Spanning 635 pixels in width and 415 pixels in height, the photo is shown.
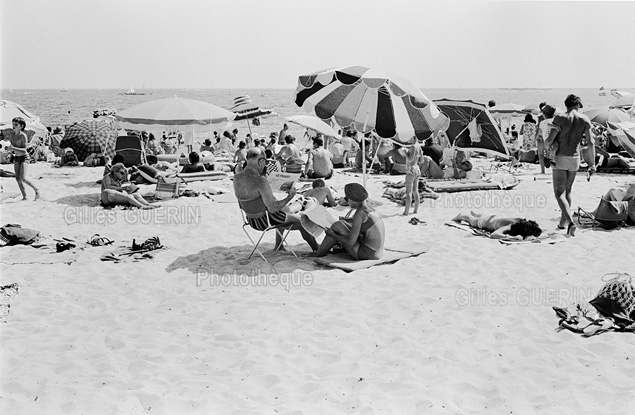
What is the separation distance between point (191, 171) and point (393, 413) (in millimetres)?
10015

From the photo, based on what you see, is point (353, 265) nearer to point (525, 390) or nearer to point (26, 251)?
point (525, 390)

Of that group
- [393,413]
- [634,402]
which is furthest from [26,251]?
[634,402]

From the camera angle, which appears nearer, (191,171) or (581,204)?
(581,204)

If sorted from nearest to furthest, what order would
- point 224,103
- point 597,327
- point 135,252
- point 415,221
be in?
point 597,327
point 135,252
point 415,221
point 224,103

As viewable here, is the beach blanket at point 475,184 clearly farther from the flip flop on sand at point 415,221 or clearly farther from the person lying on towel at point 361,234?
the person lying on towel at point 361,234

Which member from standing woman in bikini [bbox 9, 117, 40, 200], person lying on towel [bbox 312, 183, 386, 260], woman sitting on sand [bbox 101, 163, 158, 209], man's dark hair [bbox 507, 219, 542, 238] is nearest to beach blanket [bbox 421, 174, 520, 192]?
man's dark hair [bbox 507, 219, 542, 238]

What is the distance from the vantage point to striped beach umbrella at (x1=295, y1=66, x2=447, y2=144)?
7.65 meters

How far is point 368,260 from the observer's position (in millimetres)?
5926

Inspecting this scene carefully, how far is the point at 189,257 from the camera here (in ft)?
20.6

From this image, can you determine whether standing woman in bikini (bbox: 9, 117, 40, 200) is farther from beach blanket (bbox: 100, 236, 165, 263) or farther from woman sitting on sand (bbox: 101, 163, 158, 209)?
beach blanket (bbox: 100, 236, 165, 263)

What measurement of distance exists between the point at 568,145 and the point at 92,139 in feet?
38.8

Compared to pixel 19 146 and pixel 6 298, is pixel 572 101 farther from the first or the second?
pixel 19 146

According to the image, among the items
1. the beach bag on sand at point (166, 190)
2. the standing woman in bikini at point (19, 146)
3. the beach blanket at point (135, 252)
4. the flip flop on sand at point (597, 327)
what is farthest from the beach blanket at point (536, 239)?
the standing woman in bikini at point (19, 146)

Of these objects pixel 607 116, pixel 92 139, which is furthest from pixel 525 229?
pixel 92 139
